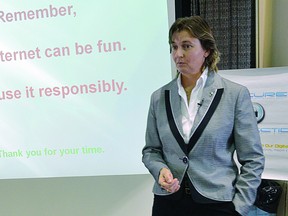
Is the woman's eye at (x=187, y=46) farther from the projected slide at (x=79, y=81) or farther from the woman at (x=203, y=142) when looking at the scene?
the projected slide at (x=79, y=81)

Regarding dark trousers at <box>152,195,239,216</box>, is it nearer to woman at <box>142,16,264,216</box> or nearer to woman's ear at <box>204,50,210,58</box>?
woman at <box>142,16,264,216</box>

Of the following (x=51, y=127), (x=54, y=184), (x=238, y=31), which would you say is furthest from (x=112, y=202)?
(x=238, y=31)

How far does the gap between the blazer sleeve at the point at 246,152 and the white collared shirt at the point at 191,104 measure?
0.14m

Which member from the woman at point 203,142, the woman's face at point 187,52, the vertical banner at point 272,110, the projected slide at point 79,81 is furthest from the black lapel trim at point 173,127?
the vertical banner at point 272,110

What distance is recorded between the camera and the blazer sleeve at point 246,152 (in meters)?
1.13

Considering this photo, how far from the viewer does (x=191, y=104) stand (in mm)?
1189

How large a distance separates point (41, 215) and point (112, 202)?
1.85ft

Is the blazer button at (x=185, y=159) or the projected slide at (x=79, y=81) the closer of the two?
the blazer button at (x=185, y=159)

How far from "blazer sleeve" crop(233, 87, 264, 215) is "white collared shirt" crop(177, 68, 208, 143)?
14 cm

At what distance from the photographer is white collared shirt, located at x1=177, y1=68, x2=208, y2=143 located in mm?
1160

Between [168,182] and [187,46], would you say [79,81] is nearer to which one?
[187,46]

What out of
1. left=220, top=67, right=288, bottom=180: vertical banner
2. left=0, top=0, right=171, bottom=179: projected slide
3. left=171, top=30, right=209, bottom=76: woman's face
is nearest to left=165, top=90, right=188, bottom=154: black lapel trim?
left=171, top=30, right=209, bottom=76: woman's face

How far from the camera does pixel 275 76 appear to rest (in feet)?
6.37

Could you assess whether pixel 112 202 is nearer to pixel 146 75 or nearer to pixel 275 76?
pixel 146 75
